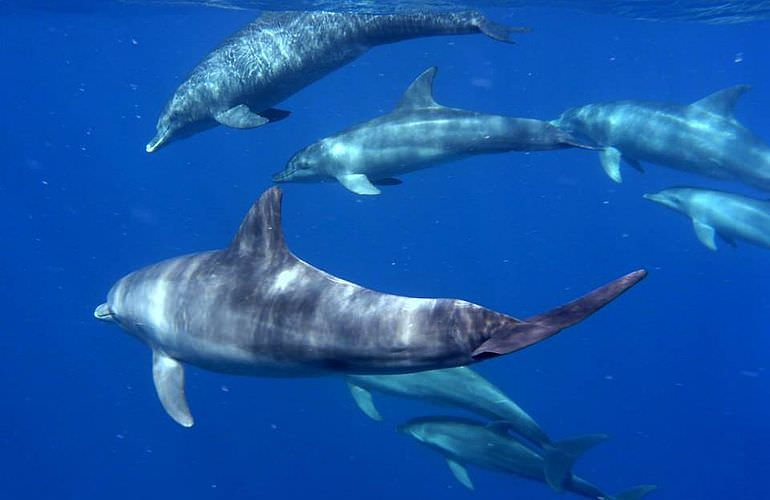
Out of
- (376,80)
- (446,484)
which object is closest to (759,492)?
(446,484)

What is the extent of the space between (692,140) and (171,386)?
10.5m

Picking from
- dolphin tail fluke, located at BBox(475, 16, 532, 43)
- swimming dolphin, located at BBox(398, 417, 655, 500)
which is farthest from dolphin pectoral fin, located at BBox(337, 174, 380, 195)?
swimming dolphin, located at BBox(398, 417, 655, 500)

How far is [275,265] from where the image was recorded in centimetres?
565

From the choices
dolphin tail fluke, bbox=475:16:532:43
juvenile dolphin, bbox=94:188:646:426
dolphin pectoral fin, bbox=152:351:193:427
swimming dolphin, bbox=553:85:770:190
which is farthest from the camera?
swimming dolphin, bbox=553:85:770:190

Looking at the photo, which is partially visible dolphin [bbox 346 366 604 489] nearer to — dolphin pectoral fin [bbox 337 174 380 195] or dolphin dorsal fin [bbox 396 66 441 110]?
dolphin pectoral fin [bbox 337 174 380 195]

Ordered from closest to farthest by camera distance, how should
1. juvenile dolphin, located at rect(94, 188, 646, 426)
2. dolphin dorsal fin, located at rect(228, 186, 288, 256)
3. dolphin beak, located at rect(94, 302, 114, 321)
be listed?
juvenile dolphin, located at rect(94, 188, 646, 426)
dolphin dorsal fin, located at rect(228, 186, 288, 256)
dolphin beak, located at rect(94, 302, 114, 321)

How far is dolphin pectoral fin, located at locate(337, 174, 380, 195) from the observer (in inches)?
432

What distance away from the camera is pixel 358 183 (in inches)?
440

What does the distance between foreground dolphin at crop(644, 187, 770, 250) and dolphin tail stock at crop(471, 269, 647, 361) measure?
11611 mm

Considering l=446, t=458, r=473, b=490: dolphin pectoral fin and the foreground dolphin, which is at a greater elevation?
the foreground dolphin

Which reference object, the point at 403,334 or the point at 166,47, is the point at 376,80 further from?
the point at 403,334

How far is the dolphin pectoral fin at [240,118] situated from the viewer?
31.8 ft

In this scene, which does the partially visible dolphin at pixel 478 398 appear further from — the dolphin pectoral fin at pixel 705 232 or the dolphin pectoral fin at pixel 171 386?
the dolphin pectoral fin at pixel 705 232

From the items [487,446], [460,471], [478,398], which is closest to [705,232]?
[478,398]
